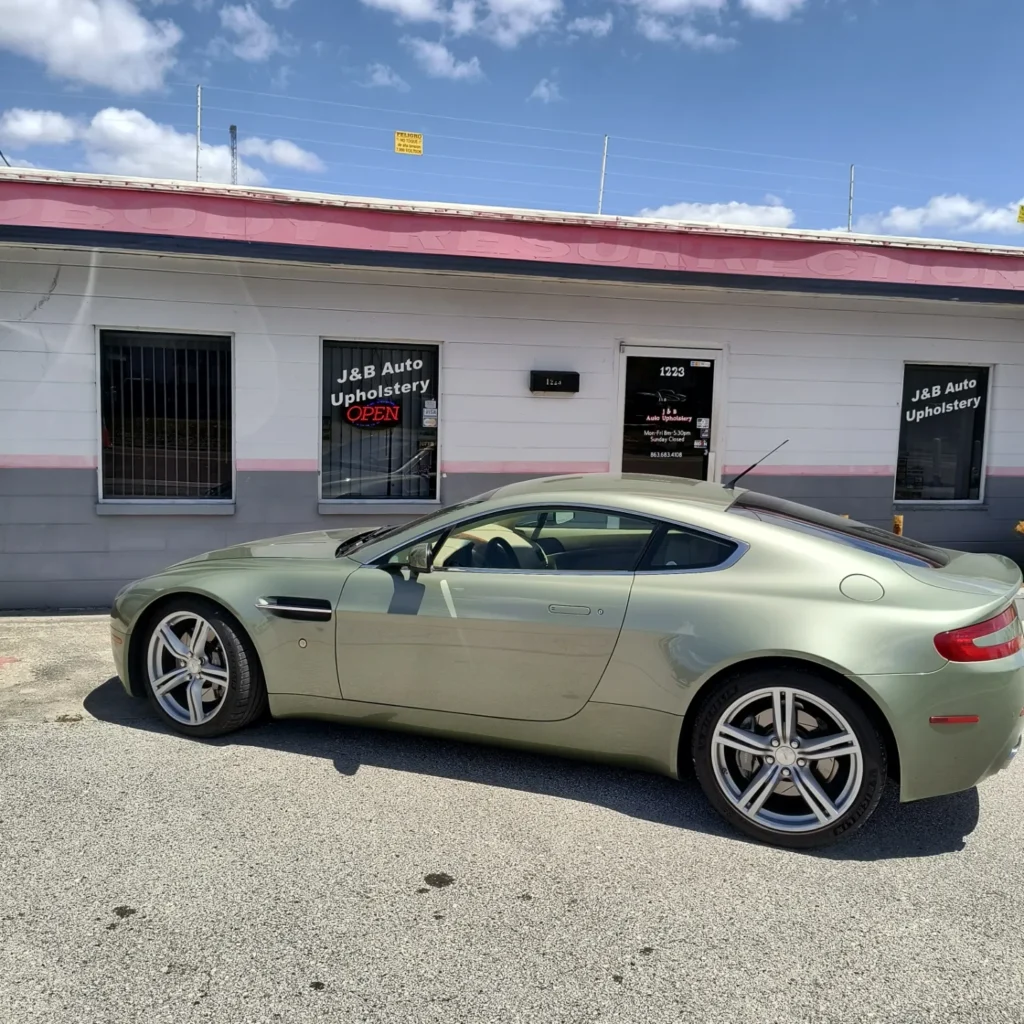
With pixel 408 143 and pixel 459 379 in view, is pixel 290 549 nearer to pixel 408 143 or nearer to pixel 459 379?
pixel 459 379

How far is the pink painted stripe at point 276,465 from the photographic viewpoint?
300 inches

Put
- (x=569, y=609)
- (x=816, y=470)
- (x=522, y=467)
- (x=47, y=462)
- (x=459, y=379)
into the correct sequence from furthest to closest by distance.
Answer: (x=816, y=470) < (x=522, y=467) < (x=459, y=379) < (x=47, y=462) < (x=569, y=609)

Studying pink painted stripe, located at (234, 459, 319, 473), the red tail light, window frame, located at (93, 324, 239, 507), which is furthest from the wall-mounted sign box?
the red tail light

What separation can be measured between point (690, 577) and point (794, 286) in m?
5.21

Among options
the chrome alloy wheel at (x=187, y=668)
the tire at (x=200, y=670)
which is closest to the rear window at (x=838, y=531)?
the tire at (x=200, y=670)

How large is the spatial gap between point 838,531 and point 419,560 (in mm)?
1886

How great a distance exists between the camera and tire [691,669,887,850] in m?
3.37

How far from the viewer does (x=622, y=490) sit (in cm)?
411

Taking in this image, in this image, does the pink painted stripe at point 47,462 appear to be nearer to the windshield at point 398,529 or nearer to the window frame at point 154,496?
the window frame at point 154,496

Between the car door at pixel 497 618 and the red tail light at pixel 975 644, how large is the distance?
1.23 meters

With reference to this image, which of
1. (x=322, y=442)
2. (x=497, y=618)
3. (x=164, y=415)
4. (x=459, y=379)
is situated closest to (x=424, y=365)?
(x=459, y=379)

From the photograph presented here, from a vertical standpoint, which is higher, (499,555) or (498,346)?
(498,346)

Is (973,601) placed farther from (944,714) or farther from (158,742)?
(158,742)

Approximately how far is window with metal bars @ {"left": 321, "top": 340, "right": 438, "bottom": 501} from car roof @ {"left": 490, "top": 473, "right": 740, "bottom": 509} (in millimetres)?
3717
